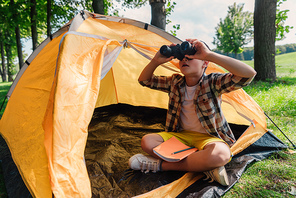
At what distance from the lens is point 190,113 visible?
62.6 inches

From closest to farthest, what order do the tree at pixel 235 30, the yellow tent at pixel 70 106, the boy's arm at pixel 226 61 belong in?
the yellow tent at pixel 70 106
the boy's arm at pixel 226 61
the tree at pixel 235 30

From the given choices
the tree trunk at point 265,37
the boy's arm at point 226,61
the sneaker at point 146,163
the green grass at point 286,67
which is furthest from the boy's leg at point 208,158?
the green grass at point 286,67

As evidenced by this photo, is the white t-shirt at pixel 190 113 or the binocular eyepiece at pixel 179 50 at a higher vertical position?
the binocular eyepiece at pixel 179 50

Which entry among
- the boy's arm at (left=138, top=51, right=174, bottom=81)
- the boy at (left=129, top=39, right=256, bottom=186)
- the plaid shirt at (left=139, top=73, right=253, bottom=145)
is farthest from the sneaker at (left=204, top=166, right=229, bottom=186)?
the boy's arm at (left=138, top=51, right=174, bottom=81)

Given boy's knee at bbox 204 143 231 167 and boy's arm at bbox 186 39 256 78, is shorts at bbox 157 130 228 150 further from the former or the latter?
boy's arm at bbox 186 39 256 78

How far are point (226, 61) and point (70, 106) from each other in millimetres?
955

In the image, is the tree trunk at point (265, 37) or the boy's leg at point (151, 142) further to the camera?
the tree trunk at point (265, 37)

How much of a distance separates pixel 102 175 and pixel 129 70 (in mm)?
1653

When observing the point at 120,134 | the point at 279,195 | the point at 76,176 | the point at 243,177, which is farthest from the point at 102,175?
the point at 279,195

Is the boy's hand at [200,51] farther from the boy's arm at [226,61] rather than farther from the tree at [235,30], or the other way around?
the tree at [235,30]

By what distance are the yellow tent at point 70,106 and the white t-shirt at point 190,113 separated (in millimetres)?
326

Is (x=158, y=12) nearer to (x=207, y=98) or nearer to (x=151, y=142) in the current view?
(x=207, y=98)

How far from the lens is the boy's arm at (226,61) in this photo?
1198mm

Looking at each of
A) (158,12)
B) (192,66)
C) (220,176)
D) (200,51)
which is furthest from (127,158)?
(158,12)
